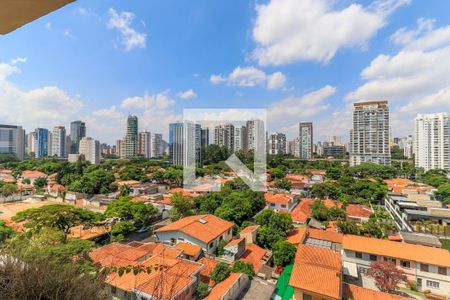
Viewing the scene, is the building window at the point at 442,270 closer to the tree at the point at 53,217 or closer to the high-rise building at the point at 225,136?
the tree at the point at 53,217

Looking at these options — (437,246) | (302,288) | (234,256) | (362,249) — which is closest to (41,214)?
(234,256)

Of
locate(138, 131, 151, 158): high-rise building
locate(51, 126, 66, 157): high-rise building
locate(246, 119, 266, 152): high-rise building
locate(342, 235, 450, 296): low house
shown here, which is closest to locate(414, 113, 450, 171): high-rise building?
locate(246, 119, 266, 152): high-rise building

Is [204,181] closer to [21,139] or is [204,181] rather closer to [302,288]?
[302,288]

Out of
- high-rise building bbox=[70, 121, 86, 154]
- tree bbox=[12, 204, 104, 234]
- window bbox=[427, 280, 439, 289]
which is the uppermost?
high-rise building bbox=[70, 121, 86, 154]

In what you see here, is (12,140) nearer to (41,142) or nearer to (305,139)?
(41,142)

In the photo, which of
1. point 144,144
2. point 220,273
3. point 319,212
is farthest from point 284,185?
point 144,144

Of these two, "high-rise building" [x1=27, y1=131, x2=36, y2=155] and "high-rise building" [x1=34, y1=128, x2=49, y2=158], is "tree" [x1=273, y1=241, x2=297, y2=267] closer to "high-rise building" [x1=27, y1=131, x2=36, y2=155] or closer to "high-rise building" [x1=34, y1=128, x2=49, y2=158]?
"high-rise building" [x1=34, y1=128, x2=49, y2=158]
